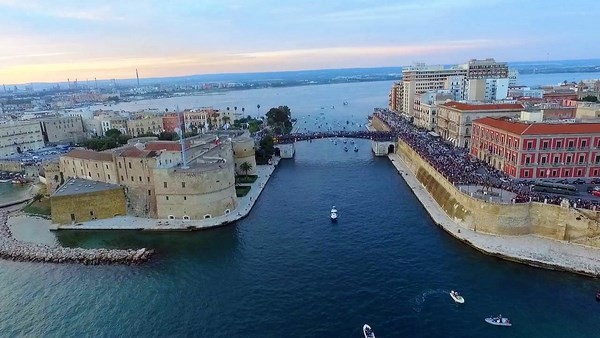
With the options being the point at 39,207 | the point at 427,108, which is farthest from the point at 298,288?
the point at 427,108

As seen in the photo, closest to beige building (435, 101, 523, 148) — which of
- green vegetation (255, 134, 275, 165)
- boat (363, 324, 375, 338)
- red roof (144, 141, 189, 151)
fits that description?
green vegetation (255, 134, 275, 165)

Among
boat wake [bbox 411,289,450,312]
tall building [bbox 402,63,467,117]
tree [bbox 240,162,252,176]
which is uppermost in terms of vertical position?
tall building [bbox 402,63,467,117]

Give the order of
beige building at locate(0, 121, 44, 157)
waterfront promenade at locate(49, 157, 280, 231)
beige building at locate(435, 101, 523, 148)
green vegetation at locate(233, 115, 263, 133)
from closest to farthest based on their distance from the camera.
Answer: waterfront promenade at locate(49, 157, 280, 231) → beige building at locate(435, 101, 523, 148) → beige building at locate(0, 121, 44, 157) → green vegetation at locate(233, 115, 263, 133)

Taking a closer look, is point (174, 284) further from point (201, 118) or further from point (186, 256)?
point (201, 118)

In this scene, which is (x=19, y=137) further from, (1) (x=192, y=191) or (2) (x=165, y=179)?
(1) (x=192, y=191)

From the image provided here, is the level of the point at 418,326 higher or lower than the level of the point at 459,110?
lower

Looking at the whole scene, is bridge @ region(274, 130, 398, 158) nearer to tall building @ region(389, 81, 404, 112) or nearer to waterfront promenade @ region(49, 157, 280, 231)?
waterfront promenade @ region(49, 157, 280, 231)

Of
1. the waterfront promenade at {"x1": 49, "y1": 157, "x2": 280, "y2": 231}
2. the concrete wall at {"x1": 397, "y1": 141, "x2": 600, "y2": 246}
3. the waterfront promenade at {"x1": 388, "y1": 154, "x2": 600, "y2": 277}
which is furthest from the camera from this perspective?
the waterfront promenade at {"x1": 49, "y1": 157, "x2": 280, "y2": 231}

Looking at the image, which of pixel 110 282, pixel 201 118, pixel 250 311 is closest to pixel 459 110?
pixel 250 311

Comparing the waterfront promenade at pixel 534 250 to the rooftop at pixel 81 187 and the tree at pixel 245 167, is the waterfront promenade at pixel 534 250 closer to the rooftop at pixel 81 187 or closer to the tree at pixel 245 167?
the tree at pixel 245 167
